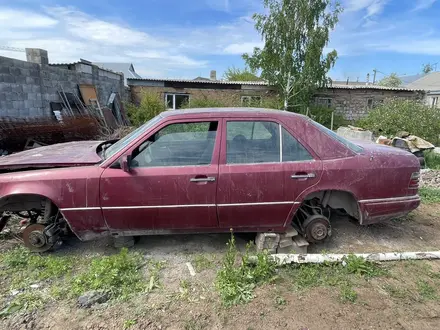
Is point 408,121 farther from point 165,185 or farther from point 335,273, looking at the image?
point 165,185

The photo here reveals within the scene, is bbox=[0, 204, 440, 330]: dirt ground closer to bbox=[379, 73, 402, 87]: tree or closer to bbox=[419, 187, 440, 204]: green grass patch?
bbox=[419, 187, 440, 204]: green grass patch

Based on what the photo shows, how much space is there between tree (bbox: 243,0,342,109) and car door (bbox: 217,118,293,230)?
46.9 feet

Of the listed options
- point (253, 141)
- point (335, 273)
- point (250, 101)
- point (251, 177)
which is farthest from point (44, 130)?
point (250, 101)

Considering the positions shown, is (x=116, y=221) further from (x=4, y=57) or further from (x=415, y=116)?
(x=415, y=116)

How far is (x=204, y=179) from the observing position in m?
3.13

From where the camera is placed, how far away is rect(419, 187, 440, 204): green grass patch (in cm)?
558

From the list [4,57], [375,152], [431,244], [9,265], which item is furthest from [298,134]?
[4,57]

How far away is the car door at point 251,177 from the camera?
3.18 m

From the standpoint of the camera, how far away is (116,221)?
10.5ft

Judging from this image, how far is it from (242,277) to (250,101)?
1610 cm

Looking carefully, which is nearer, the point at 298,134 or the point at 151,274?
the point at 151,274

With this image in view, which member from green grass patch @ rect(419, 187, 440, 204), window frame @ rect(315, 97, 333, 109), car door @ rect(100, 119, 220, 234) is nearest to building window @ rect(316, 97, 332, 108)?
window frame @ rect(315, 97, 333, 109)

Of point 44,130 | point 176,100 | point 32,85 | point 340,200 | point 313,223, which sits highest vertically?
point 32,85

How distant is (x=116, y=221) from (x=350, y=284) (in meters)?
2.55
